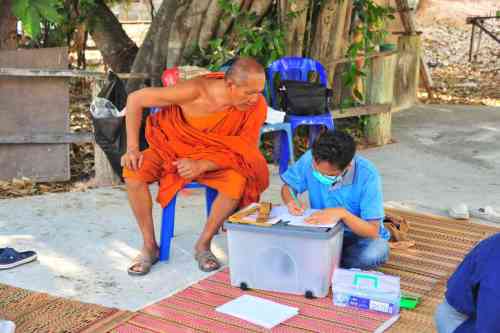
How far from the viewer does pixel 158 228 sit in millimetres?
4070

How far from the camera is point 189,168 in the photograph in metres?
3.36

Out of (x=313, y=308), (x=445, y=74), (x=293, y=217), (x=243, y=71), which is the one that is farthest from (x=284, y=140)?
(x=445, y=74)

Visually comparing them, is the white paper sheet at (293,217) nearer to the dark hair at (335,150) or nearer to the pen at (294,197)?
the pen at (294,197)

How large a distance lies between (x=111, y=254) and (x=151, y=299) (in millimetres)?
679

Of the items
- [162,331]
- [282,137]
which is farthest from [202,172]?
[282,137]

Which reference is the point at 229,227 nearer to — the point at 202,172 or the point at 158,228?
the point at 202,172

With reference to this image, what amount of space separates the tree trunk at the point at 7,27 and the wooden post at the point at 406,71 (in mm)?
4795

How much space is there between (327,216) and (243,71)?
86cm

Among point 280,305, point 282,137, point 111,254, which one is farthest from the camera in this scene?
point 282,137

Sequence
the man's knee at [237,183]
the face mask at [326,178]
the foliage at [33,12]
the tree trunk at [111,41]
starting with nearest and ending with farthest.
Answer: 1. the face mask at [326,178]
2. the man's knee at [237,183]
3. the foliage at [33,12]
4. the tree trunk at [111,41]

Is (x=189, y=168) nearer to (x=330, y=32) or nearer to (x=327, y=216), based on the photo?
(x=327, y=216)

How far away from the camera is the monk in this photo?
3.40 metres

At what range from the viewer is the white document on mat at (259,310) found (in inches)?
108

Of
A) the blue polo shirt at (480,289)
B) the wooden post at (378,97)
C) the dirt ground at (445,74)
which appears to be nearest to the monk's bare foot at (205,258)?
the blue polo shirt at (480,289)
